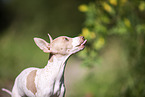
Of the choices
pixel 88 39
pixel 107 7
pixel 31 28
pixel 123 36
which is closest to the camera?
pixel 107 7

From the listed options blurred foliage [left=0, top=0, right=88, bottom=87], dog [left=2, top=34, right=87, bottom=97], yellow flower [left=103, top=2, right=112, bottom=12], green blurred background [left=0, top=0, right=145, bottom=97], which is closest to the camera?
dog [left=2, top=34, right=87, bottom=97]

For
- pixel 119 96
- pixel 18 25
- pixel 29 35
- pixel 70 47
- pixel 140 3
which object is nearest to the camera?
pixel 70 47

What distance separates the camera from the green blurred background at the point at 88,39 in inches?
75.1

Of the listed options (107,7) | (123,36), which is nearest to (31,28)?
(123,36)

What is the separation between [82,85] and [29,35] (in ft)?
4.85

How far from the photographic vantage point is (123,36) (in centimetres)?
220

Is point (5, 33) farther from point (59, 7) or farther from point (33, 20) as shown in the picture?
point (59, 7)

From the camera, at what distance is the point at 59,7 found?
12.0ft

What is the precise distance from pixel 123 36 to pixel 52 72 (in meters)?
1.38

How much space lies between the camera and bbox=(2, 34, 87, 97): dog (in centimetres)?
97

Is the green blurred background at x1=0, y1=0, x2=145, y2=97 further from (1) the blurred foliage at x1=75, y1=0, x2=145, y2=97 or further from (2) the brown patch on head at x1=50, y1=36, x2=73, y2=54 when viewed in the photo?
(2) the brown patch on head at x1=50, y1=36, x2=73, y2=54

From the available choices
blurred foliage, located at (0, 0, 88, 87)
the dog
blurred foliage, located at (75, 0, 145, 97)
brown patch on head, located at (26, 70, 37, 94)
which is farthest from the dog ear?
blurred foliage, located at (0, 0, 88, 87)

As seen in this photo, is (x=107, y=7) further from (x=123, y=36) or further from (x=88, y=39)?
(x=123, y=36)

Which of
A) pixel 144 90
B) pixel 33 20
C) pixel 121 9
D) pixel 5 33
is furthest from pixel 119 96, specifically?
pixel 5 33
